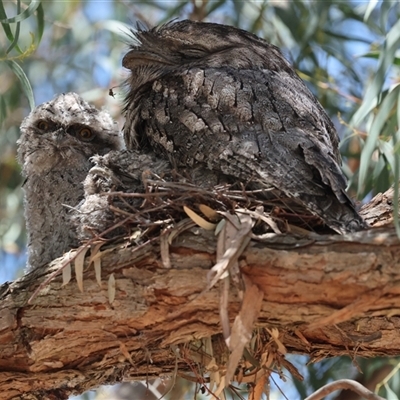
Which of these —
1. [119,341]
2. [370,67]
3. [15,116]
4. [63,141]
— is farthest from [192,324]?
[370,67]

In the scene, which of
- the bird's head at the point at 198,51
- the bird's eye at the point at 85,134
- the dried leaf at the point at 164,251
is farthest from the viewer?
the bird's eye at the point at 85,134

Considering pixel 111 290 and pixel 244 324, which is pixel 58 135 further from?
pixel 244 324

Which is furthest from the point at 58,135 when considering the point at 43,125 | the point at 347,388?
the point at 347,388

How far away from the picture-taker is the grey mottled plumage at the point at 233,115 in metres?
2.69

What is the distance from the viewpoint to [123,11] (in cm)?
639

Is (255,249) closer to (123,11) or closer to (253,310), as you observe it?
(253,310)

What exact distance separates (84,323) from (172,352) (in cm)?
39

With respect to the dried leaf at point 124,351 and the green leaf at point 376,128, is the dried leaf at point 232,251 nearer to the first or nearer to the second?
the dried leaf at point 124,351

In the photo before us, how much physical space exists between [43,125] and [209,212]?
1392 millimetres

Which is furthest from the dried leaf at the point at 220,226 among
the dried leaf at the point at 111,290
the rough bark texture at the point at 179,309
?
the dried leaf at the point at 111,290

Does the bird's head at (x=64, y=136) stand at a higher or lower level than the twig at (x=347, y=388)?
higher

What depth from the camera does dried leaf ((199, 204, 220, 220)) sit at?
104 inches

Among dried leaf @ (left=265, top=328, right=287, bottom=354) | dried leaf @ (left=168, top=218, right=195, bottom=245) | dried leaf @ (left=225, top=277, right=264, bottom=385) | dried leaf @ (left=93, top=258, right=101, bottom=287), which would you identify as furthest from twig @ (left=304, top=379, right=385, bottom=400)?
dried leaf @ (left=93, top=258, right=101, bottom=287)

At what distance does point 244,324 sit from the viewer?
7.81 ft
